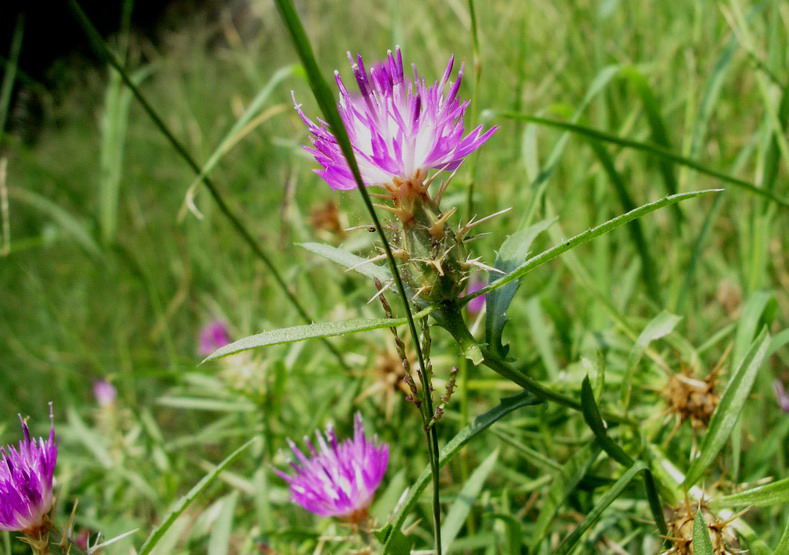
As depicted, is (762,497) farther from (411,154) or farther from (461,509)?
(411,154)

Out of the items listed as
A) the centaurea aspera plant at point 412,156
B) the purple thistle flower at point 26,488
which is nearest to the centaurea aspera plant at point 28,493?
the purple thistle flower at point 26,488

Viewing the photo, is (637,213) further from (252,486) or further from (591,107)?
(591,107)

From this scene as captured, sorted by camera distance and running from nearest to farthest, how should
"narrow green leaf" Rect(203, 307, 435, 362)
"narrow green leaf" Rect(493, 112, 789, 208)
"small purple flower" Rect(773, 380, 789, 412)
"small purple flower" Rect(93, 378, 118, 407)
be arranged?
"narrow green leaf" Rect(203, 307, 435, 362), "narrow green leaf" Rect(493, 112, 789, 208), "small purple flower" Rect(773, 380, 789, 412), "small purple flower" Rect(93, 378, 118, 407)

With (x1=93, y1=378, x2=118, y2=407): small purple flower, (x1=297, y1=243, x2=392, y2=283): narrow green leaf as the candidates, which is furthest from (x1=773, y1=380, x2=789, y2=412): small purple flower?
(x1=93, y1=378, x2=118, y2=407): small purple flower

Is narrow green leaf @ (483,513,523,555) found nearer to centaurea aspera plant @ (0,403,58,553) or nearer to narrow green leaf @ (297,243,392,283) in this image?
narrow green leaf @ (297,243,392,283)

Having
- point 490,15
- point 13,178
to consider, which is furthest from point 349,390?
point 13,178

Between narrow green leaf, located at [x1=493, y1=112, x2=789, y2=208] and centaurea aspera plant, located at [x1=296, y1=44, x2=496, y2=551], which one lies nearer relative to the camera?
centaurea aspera plant, located at [x1=296, y1=44, x2=496, y2=551]

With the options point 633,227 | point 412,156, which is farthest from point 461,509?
point 633,227
